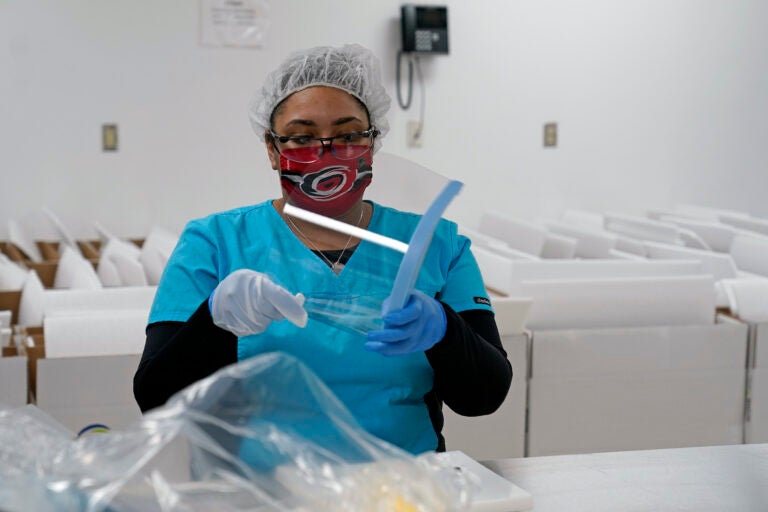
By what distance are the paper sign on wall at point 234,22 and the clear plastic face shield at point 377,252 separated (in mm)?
2878

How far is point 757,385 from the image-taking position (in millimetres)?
2555

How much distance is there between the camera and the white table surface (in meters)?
1.20

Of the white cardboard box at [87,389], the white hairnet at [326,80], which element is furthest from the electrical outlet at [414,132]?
the white hairnet at [326,80]

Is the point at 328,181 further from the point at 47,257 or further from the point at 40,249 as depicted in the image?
the point at 40,249

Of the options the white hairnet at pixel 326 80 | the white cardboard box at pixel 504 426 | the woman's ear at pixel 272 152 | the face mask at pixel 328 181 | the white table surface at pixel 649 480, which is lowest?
the white cardboard box at pixel 504 426

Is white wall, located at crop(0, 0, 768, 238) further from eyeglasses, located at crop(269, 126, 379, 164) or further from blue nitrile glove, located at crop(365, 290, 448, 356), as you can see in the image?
blue nitrile glove, located at crop(365, 290, 448, 356)

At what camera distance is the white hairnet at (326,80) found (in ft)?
5.03

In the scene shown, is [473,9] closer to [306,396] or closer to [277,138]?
[277,138]

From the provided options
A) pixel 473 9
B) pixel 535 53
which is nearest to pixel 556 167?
pixel 535 53

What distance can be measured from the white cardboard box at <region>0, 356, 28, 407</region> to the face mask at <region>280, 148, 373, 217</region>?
92cm

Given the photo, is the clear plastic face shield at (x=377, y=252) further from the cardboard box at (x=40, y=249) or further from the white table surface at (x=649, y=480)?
the cardboard box at (x=40, y=249)

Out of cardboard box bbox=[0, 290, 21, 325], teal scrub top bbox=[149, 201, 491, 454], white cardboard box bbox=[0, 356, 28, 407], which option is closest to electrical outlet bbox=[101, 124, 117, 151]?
cardboard box bbox=[0, 290, 21, 325]

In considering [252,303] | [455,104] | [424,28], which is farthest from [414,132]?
[252,303]

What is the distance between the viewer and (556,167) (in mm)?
4711
